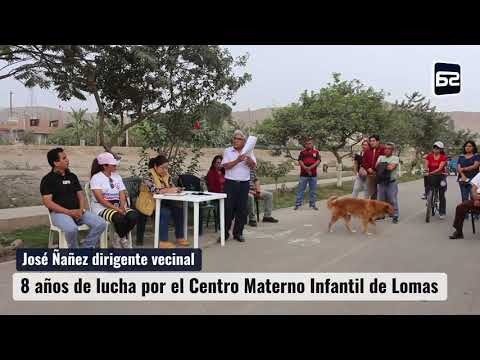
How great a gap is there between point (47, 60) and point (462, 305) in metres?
6.09

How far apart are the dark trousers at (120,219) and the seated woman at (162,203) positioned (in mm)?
645

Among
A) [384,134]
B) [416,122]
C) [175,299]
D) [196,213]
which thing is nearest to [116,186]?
[196,213]

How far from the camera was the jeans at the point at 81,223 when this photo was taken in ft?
17.3

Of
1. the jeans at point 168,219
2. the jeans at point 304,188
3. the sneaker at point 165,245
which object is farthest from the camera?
the jeans at point 304,188

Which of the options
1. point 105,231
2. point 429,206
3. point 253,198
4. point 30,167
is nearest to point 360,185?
point 429,206

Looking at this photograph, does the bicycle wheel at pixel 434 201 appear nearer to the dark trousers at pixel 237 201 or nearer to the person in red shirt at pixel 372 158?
the person in red shirt at pixel 372 158

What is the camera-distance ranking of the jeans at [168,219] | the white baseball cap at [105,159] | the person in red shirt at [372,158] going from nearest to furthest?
the white baseball cap at [105,159] → the jeans at [168,219] → the person in red shirt at [372,158]

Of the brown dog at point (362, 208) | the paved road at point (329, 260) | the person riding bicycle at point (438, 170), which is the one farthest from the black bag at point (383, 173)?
the brown dog at point (362, 208)

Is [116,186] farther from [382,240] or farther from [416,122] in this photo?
[416,122]

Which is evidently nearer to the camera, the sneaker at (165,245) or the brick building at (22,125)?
the sneaker at (165,245)

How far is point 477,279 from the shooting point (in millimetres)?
5152

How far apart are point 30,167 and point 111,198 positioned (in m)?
18.3
